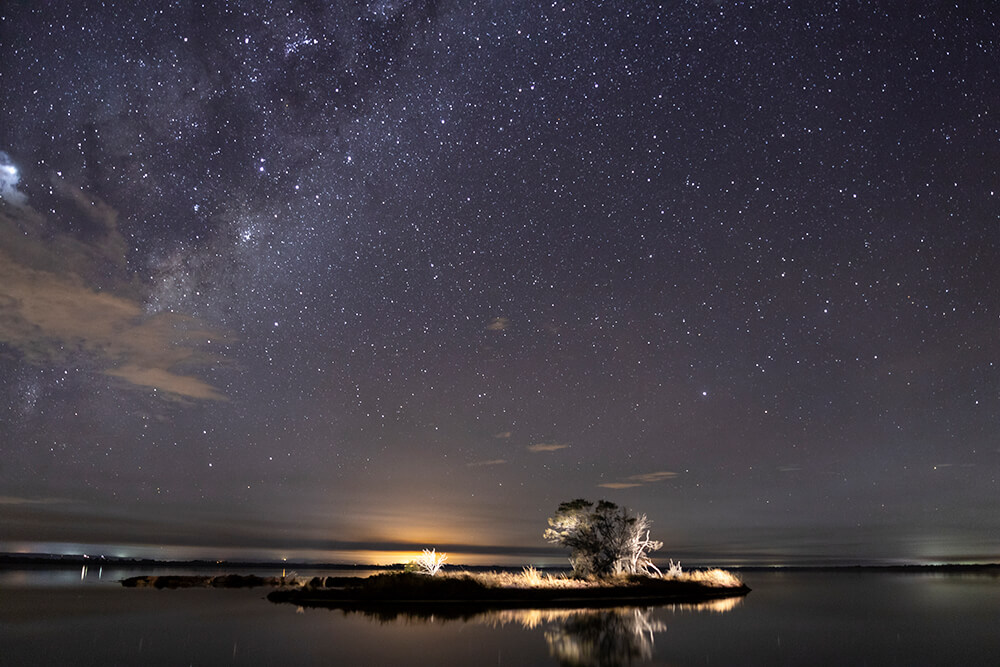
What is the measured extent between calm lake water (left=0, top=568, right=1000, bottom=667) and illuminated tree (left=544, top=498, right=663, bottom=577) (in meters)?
8.65

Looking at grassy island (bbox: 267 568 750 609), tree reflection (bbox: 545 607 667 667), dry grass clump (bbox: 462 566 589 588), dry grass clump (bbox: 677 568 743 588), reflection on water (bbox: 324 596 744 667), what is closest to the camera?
tree reflection (bbox: 545 607 667 667)

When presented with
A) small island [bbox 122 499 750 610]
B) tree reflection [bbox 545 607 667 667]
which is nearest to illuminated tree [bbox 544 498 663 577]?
small island [bbox 122 499 750 610]

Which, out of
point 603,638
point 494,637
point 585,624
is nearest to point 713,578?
point 585,624

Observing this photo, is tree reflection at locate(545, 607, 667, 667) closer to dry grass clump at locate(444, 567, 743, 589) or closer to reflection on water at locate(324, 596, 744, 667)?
reflection on water at locate(324, 596, 744, 667)

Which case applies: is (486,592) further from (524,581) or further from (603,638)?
(603,638)

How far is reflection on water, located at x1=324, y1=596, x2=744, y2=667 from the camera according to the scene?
17016 millimetres

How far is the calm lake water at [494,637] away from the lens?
56.6 ft

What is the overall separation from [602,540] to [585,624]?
18158mm

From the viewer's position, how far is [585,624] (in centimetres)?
2414

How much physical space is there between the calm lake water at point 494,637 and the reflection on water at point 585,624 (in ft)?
0.20

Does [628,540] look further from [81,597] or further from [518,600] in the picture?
[81,597]

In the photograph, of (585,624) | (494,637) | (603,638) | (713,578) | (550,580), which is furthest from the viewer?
(713,578)

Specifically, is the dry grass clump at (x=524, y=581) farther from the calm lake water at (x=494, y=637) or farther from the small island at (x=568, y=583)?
the calm lake water at (x=494, y=637)

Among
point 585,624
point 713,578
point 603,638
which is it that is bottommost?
point 713,578
